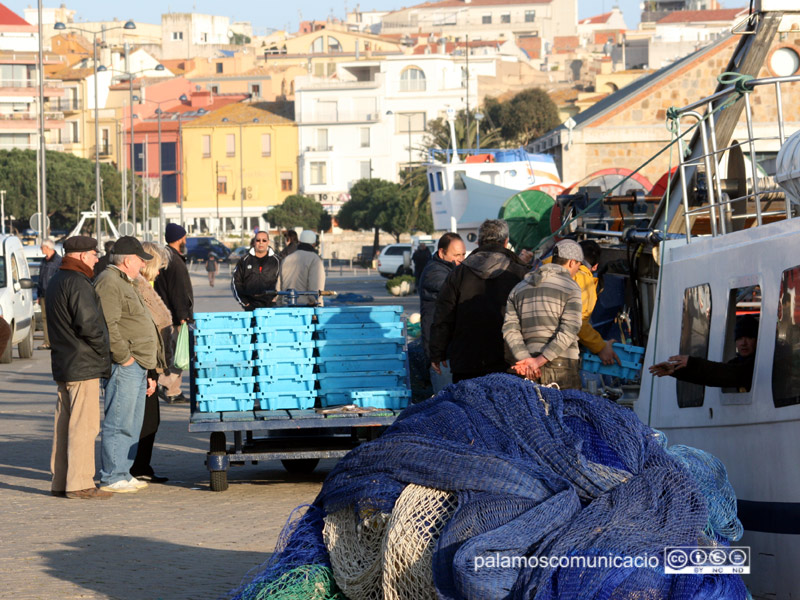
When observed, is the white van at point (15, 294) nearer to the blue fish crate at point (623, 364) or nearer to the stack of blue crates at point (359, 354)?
the stack of blue crates at point (359, 354)

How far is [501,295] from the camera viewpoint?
376 inches

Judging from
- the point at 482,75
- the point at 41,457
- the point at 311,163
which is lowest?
the point at 41,457

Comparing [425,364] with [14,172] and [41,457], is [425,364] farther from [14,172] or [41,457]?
[14,172]

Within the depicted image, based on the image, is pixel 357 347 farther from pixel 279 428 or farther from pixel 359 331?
pixel 279 428

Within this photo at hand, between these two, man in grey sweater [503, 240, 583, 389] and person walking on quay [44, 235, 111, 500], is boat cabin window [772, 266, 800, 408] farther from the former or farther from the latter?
person walking on quay [44, 235, 111, 500]

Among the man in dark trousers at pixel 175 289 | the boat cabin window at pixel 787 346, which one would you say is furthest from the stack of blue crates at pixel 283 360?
the boat cabin window at pixel 787 346

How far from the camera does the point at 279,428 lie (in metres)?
9.72

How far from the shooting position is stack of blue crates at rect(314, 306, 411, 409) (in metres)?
9.98

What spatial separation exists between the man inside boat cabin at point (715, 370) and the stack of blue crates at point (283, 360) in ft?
11.2

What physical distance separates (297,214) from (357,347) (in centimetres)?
8841

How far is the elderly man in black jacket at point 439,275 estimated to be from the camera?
424 inches

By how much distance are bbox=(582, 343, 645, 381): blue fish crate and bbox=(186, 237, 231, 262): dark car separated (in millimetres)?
70093

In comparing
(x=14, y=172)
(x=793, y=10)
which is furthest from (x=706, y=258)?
(x=14, y=172)

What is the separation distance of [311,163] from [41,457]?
95.1 meters
